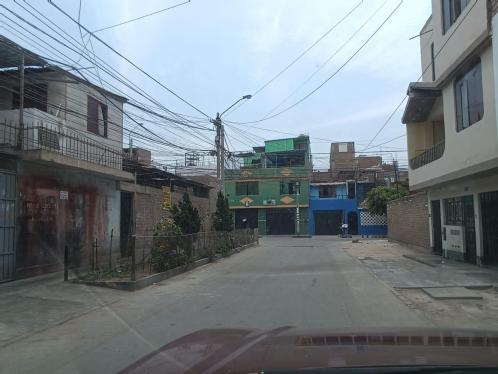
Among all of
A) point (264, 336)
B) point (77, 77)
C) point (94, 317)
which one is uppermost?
point (77, 77)

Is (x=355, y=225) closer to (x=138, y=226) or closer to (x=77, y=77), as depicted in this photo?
(x=138, y=226)

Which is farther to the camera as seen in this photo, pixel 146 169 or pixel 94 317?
pixel 146 169

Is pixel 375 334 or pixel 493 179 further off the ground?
pixel 493 179

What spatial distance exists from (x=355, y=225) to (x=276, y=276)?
1807 inches

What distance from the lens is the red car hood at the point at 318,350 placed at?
296cm

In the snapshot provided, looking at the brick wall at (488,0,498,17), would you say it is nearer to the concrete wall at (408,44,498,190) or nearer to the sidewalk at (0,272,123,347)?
the concrete wall at (408,44,498,190)

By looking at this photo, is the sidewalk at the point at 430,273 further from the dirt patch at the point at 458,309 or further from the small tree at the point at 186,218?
the small tree at the point at 186,218

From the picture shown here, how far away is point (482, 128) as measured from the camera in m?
15.8

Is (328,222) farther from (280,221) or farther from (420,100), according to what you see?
(420,100)

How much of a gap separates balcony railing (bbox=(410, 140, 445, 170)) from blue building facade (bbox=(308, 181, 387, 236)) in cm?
3518

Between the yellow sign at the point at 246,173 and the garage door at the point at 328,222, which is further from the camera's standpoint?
the yellow sign at the point at 246,173

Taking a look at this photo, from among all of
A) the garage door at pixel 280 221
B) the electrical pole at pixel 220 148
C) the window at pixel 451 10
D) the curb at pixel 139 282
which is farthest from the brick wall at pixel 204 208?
the garage door at pixel 280 221

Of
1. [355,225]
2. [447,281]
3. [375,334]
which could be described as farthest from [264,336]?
[355,225]

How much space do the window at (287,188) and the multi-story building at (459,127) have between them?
37.1m
